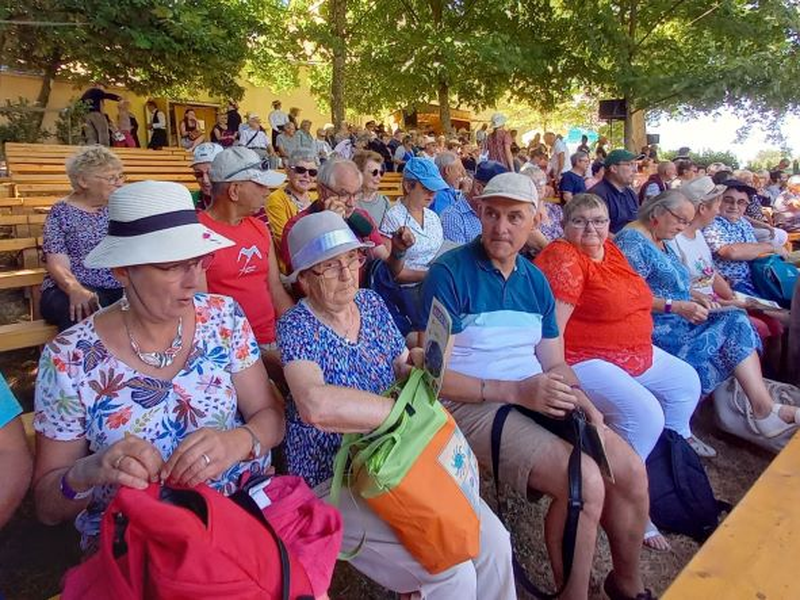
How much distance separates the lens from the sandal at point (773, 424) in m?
3.47

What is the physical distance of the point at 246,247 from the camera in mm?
3102

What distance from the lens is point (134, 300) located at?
5.55 feet

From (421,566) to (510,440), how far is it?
0.66m

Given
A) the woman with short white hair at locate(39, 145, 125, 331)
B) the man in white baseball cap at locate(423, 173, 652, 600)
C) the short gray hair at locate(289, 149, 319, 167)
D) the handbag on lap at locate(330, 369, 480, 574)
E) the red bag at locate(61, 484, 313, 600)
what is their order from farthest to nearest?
1. the short gray hair at locate(289, 149, 319, 167)
2. the woman with short white hair at locate(39, 145, 125, 331)
3. the man in white baseball cap at locate(423, 173, 652, 600)
4. the handbag on lap at locate(330, 369, 480, 574)
5. the red bag at locate(61, 484, 313, 600)

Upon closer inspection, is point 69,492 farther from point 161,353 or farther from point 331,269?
point 331,269

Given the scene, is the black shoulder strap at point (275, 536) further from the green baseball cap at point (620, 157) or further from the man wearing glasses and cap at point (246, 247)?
the green baseball cap at point (620, 157)

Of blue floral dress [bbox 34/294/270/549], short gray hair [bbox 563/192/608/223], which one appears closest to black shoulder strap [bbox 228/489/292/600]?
blue floral dress [bbox 34/294/270/549]

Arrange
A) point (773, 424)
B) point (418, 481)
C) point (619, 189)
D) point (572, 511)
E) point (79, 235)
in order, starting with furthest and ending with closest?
point (619, 189) → point (773, 424) → point (79, 235) → point (572, 511) → point (418, 481)

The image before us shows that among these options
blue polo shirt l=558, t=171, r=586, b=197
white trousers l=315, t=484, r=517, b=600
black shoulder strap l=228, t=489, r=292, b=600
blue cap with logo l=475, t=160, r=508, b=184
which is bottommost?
white trousers l=315, t=484, r=517, b=600

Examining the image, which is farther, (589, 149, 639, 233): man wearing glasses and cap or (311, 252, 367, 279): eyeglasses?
(589, 149, 639, 233): man wearing glasses and cap

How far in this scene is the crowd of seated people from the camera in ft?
5.31

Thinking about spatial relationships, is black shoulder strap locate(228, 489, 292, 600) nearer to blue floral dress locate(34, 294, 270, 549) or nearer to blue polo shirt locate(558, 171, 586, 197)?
blue floral dress locate(34, 294, 270, 549)

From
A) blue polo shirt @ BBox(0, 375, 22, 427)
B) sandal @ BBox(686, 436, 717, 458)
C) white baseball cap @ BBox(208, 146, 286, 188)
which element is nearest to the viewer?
blue polo shirt @ BBox(0, 375, 22, 427)

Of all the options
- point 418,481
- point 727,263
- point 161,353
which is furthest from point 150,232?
point 727,263
